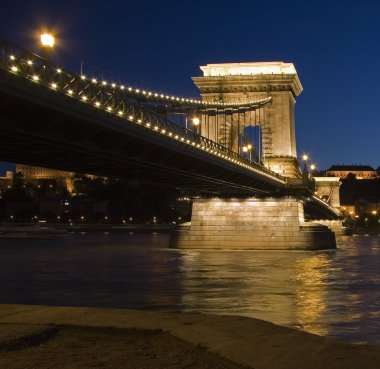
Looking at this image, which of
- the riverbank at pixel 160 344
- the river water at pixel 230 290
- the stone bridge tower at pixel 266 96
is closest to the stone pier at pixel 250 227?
the stone bridge tower at pixel 266 96

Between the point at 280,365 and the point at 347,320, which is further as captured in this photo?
the point at 347,320

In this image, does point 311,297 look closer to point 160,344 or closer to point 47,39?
point 47,39

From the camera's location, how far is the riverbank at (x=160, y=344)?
8.62 m

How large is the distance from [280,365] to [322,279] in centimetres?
2169

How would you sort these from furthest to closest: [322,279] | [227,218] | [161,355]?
1. [227,218]
2. [322,279]
3. [161,355]

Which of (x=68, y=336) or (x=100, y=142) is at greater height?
(x=100, y=142)

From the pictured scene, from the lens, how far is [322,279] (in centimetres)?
2941

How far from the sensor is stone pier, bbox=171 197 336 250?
57562 millimetres

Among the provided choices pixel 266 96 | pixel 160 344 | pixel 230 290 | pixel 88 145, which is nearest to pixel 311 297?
pixel 230 290

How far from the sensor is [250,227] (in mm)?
58625

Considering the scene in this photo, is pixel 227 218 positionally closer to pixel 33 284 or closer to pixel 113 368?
pixel 33 284

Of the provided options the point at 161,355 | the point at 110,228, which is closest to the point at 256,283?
the point at 161,355

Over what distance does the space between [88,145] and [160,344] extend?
1976cm

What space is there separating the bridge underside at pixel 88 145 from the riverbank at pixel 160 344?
11.1 metres
